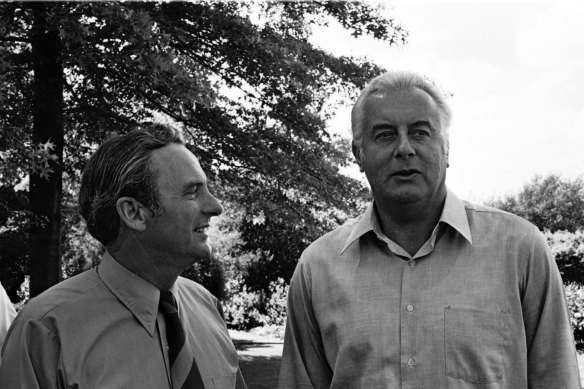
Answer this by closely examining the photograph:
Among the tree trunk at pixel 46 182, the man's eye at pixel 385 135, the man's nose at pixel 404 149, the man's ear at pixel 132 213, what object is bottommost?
the man's ear at pixel 132 213

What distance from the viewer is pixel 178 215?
2.65 meters

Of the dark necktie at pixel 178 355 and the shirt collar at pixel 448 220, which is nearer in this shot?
the dark necktie at pixel 178 355

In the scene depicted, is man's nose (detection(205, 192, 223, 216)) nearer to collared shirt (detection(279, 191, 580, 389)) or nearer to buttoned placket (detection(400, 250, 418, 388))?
collared shirt (detection(279, 191, 580, 389))

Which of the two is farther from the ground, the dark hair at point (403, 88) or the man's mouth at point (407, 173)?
the dark hair at point (403, 88)

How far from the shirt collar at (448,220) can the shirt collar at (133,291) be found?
82cm

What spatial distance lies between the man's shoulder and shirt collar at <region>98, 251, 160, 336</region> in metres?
0.05

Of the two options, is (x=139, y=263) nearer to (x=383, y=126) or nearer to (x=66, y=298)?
(x=66, y=298)

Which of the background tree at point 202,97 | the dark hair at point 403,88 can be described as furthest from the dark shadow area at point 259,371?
the dark hair at point 403,88

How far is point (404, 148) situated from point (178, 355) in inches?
47.1

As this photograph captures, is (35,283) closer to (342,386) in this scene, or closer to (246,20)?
(246,20)

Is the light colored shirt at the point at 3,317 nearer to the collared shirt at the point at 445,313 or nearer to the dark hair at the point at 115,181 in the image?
the dark hair at the point at 115,181

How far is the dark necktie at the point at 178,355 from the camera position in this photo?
8.29ft

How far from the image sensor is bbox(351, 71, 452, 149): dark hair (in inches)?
111

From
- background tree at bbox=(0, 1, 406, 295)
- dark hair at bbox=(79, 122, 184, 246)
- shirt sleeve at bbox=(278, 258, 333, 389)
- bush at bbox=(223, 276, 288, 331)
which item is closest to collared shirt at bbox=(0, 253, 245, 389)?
dark hair at bbox=(79, 122, 184, 246)
